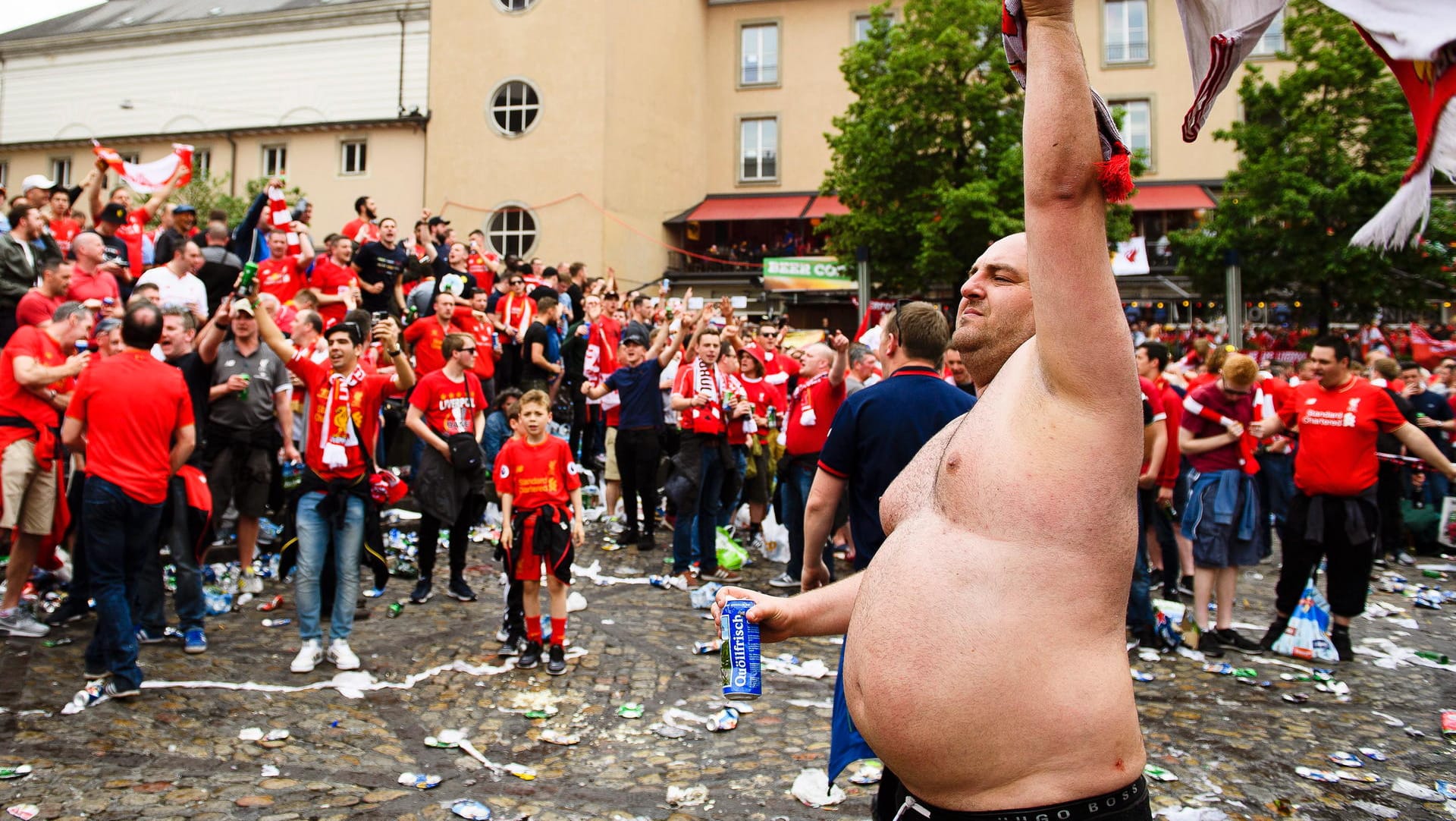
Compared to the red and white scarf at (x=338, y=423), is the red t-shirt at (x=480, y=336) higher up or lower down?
higher up

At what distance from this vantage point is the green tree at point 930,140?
87.8 ft

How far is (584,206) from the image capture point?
29.7m

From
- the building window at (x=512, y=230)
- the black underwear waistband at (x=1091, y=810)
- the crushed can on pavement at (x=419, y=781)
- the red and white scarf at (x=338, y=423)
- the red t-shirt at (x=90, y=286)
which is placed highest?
the building window at (x=512, y=230)

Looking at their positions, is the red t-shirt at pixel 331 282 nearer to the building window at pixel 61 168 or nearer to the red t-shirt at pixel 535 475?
the red t-shirt at pixel 535 475

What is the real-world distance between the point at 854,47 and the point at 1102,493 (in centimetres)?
2914

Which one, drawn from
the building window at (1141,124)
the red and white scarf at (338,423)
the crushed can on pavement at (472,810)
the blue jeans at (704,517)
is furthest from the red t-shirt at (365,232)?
the building window at (1141,124)

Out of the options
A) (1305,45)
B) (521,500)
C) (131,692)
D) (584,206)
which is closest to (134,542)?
(131,692)

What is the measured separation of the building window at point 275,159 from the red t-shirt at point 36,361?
1132 inches

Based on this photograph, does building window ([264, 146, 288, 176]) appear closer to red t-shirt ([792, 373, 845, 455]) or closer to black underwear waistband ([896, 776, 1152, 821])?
red t-shirt ([792, 373, 845, 455])

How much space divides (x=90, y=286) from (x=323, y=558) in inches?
148

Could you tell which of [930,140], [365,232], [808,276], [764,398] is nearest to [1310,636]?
[764,398]

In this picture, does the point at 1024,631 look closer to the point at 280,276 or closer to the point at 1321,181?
the point at 280,276

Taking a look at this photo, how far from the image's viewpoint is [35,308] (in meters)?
7.52

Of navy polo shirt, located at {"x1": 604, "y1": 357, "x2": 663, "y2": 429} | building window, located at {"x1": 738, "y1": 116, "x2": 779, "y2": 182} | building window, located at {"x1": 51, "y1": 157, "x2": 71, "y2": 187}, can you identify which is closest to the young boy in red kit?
navy polo shirt, located at {"x1": 604, "y1": 357, "x2": 663, "y2": 429}
